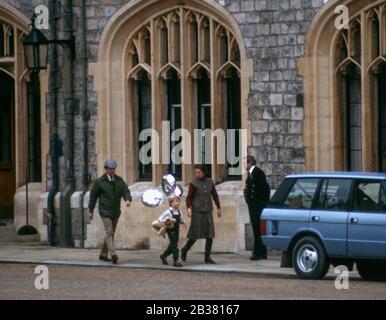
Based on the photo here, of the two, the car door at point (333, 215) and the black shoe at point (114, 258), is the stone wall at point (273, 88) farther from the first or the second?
the car door at point (333, 215)

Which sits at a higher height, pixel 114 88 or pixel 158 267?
pixel 114 88

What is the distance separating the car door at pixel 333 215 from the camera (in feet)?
74.0

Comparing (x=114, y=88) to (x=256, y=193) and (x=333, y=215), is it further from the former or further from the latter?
(x=333, y=215)

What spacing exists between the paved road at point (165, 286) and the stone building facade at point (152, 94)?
425cm

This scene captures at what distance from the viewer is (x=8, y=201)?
3312 cm

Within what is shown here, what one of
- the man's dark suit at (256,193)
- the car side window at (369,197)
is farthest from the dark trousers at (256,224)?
the car side window at (369,197)

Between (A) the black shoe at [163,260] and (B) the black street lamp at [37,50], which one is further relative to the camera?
(B) the black street lamp at [37,50]

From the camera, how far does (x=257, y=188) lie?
27078 mm

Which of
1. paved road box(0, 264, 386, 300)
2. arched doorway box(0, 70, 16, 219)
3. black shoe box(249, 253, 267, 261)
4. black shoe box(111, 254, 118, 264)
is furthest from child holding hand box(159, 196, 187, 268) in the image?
arched doorway box(0, 70, 16, 219)

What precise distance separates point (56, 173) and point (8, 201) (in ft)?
9.33

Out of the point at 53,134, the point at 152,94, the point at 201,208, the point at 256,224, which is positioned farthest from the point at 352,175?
the point at 53,134

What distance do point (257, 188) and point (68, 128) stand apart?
4637 millimetres
